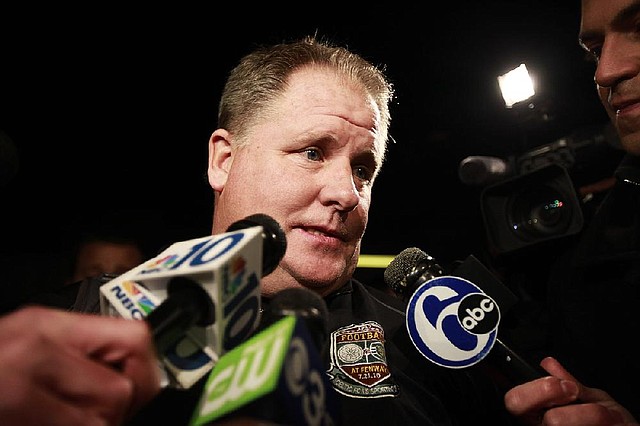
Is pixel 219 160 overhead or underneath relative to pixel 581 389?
overhead

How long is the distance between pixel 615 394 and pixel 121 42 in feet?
11.7

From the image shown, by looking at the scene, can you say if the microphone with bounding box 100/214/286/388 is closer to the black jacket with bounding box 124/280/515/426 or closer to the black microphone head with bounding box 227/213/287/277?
the black microphone head with bounding box 227/213/287/277

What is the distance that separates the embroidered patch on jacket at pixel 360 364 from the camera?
114 cm

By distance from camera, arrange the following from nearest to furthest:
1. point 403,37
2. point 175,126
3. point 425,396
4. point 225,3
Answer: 1. point 425,396
2. point 225,3
3. point 403,37
4. point 175,126

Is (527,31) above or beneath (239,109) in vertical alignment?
above

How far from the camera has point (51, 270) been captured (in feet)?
12.0

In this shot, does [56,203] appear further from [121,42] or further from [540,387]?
[540,387]

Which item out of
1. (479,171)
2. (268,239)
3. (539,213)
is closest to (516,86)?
(479,171)

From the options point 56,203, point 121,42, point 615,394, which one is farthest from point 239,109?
point 56,203

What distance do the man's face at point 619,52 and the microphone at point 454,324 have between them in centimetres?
104

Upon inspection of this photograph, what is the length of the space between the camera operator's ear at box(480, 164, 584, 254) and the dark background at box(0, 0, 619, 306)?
184 mm

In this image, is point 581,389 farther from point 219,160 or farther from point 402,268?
point 219,160

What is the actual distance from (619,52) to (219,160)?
58.2 inches

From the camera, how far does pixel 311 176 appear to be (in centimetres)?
133
